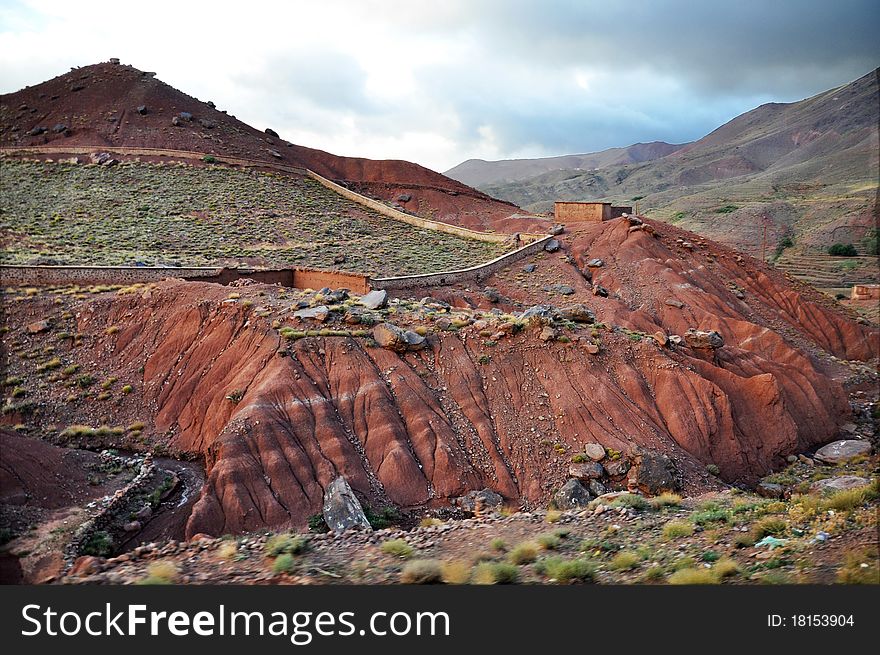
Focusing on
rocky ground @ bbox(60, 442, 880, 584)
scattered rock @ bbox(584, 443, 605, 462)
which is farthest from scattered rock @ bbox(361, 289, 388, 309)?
rocky ground @ bbox(60, 442, 880, 584)

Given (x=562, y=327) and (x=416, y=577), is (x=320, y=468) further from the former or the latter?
(x=562, y=327)

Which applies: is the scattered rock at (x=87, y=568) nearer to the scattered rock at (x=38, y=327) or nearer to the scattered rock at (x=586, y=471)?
the scattered rock at (x=586, y=471)

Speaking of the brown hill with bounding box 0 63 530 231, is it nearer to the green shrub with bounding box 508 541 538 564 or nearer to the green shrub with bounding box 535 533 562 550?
the green shrub with bounding box 535 533 562 550

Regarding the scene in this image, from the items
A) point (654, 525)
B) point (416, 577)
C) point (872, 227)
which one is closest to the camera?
point (416, 577)

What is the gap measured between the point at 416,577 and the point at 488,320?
→ 15.4 metres

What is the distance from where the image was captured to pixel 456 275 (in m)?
35.3

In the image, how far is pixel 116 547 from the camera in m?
13.6

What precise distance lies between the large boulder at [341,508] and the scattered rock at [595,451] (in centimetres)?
744

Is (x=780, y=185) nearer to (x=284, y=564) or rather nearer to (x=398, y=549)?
(x=398, y=549)

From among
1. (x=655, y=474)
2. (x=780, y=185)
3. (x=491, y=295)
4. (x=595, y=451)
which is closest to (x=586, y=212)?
(x=491, y=295)

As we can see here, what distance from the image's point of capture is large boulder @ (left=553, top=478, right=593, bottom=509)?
1659 centimetres

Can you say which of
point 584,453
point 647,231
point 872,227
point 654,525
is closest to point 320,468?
point 584,453

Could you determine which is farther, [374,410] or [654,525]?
[374,410]

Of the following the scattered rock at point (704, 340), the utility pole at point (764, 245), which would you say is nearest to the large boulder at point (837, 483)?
the scattered rock at point (704, 340)
